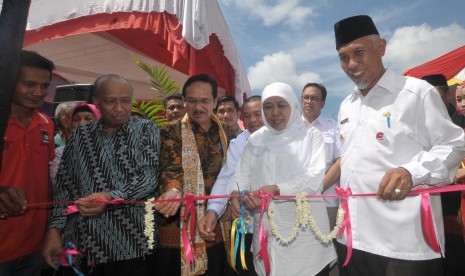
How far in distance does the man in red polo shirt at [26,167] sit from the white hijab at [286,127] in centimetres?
169

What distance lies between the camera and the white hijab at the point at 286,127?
105 inches

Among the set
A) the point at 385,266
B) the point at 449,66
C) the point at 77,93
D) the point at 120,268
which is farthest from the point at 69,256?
the point at 449,66

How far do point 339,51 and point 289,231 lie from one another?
1287mm

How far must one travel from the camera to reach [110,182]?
2.38m

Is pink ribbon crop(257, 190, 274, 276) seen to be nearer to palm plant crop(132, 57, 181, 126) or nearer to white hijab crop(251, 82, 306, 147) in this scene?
white hijab crop(251, 82, 306, 147)

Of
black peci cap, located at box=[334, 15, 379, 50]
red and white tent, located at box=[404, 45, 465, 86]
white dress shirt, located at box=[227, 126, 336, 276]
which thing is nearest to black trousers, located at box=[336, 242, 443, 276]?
white dress shirt, located at box=[227, 126, 336, 276]

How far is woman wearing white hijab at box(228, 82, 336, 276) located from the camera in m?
2.42

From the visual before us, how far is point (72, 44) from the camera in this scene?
325 inches

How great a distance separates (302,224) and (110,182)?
1.34 metres

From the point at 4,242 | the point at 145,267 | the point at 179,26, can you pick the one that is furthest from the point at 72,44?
the point at 145,267

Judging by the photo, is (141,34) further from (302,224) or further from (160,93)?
(302,224)

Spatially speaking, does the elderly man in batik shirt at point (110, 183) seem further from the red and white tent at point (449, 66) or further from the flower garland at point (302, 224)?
the red and white tent at point (449, 66)

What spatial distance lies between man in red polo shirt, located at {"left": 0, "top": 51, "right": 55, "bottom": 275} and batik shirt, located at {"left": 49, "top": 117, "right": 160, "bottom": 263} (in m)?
0.31

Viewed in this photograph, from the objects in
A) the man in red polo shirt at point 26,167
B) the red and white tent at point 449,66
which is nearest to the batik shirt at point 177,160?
the man in red polo shirt at point 26,167
